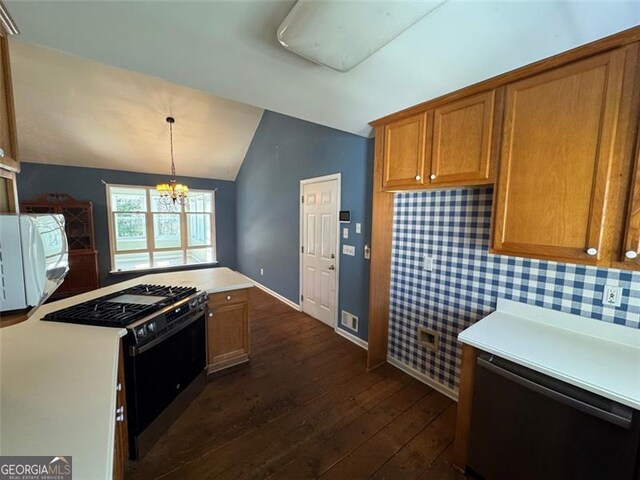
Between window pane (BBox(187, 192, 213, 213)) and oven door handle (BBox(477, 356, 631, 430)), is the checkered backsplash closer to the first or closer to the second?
oven door handle (BBox(477, 356, 631, 430))

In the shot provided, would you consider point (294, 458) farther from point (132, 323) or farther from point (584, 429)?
point (584, 429)

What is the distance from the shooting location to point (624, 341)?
Result: 143 cm

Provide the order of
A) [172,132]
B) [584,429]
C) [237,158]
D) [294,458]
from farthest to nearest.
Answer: [237,158]
[172,132]
[294,458]
[584,429]

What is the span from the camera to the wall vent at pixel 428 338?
2.30 m

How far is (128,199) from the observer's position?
5434mm

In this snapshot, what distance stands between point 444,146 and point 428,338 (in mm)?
1611

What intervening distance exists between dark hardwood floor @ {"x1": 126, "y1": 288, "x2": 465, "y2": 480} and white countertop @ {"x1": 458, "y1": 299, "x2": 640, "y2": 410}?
2.82 ft

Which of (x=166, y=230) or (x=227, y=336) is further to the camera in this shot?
(x=166, y=230)

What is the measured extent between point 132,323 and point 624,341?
2685 mm

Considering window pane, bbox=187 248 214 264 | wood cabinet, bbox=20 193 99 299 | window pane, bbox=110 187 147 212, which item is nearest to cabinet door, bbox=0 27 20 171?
wood cabinet, bbox=20 193 99 299

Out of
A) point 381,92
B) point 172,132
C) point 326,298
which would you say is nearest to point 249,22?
point 381,92

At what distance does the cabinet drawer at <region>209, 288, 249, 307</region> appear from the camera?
2.31 m

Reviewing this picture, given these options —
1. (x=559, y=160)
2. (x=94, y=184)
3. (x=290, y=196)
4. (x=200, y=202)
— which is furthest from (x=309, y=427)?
(x=94, y=184)

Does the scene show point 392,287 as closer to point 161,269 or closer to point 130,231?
point 161,269
